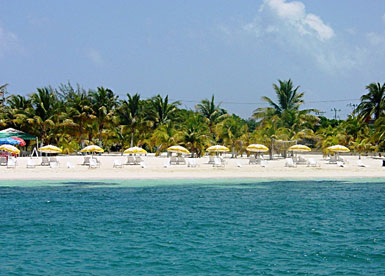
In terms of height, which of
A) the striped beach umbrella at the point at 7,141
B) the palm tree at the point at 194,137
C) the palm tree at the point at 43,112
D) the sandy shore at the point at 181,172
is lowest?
the sandy shore at the point at 181,172

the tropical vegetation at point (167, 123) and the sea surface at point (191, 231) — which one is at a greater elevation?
the tropical vegetation at point (167, 123)

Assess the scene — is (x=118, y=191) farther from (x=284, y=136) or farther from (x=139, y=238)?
(x=284, y=136)

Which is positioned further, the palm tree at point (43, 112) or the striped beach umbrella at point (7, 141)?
the palm tree at point (43, 112)

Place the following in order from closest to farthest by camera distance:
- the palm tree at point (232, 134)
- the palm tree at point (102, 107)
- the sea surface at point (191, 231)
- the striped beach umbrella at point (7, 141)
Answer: the sea surface at point (191, 231)
the striped beach umbrella at point (7, 141)
the palm tree at point (232, 134)
the palm tree at point (102, 107)

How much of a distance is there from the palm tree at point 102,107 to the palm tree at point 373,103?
83.7ft

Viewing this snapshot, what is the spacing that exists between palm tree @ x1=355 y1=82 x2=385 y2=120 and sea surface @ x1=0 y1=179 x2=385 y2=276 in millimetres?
30525

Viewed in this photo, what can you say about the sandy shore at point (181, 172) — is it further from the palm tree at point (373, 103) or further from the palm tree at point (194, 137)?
the palm tree at point (373, 103)

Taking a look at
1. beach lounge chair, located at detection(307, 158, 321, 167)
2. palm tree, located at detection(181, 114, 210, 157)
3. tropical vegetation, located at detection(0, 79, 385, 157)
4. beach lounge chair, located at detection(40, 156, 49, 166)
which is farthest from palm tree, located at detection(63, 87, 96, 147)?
beach lounge chair, located at detection(307, 158, 321, 167)

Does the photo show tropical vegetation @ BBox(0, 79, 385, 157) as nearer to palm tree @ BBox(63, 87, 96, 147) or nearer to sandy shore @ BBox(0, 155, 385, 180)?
palm tree @ BBox(63, 87, 96, 147)

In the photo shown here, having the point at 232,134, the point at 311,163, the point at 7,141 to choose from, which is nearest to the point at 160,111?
the point at 232,134

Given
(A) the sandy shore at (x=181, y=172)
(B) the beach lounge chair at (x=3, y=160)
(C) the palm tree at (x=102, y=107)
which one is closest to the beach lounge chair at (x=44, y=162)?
(A) the sandy shore at (x=181, y=172)

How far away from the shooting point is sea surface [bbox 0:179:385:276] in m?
9.28

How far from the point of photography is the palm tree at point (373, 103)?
48.5 m

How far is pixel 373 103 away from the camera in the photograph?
49156 millimetres
